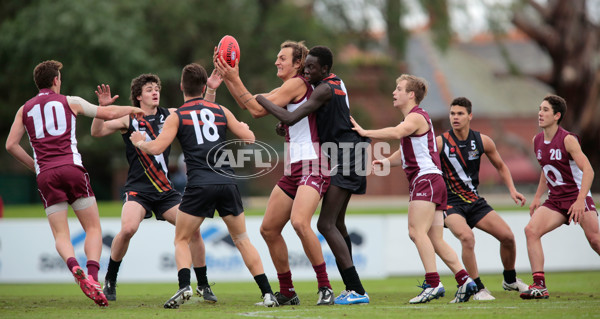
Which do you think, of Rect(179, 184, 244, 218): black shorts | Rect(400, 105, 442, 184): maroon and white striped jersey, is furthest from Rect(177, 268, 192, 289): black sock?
Rect(400, 105, 442, 184): maroon and white striped jersey

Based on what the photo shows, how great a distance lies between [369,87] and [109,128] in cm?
3416

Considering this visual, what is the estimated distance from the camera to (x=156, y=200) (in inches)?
341

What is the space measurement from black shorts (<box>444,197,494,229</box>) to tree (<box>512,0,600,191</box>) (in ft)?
71.2

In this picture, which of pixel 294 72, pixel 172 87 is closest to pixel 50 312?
pixel 294 72

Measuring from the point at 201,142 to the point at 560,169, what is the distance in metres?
4.30

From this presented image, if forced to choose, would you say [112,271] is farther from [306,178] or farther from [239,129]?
[306,178]

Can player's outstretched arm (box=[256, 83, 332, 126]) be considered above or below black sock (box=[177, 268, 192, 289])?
above

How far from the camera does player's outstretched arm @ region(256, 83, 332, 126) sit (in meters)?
7.30

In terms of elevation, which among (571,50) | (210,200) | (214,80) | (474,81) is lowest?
(210,200)

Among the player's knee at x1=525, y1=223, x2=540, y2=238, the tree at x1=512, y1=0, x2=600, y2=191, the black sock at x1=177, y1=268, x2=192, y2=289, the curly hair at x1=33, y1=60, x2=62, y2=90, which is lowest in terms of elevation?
the black sock at x1=177, y1=268, x2=192, y2=289

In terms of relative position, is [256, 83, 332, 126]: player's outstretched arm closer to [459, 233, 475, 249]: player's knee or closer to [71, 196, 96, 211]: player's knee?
[71, 196, 96, 211]: player's knee

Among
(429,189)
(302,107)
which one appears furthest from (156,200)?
(429,189)

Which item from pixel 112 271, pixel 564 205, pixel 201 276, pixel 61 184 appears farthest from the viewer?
pixel 112 271

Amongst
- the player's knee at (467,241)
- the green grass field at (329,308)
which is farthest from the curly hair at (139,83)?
the player's knee at (467,241)
